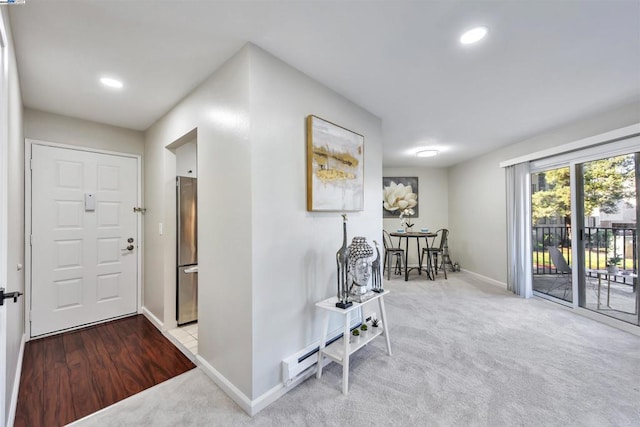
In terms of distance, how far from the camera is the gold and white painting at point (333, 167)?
2.09 meters

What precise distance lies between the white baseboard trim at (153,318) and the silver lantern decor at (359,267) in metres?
2.21

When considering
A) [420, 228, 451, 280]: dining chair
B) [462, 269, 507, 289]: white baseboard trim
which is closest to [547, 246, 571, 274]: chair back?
[462, 269, 507, 289]: white baseboard trim

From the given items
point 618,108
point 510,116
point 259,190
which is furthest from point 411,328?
point 618,108

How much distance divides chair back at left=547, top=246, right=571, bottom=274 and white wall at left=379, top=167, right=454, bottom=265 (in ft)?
8.28

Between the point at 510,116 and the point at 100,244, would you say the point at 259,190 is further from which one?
the point at 510,116

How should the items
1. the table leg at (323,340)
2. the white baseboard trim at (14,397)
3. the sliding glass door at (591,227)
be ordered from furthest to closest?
the sliding glass door at (591,227) < the table leg at (323,340) < the white baseboard trim at (14,397)

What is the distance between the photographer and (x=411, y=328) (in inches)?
115

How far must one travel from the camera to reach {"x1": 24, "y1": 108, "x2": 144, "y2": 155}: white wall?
2766 mm

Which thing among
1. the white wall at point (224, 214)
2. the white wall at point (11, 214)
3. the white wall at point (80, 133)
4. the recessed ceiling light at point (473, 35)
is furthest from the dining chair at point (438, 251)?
the white wall at point (11, 214)

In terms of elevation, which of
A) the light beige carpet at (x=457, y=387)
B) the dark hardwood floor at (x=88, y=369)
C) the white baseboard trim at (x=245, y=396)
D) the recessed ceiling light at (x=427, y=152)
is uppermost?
the recessed ceiling light at (x=427, y=152)

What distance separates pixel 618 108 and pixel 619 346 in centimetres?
243

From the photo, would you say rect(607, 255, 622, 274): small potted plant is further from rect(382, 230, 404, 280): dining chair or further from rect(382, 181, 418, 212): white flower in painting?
rect(382, 181, 418, 212): white flower in painting

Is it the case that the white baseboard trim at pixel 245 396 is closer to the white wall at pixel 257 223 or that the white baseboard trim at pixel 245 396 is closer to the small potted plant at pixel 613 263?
the white wall at pixel 257 223

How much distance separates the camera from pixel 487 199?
16.1 ft
